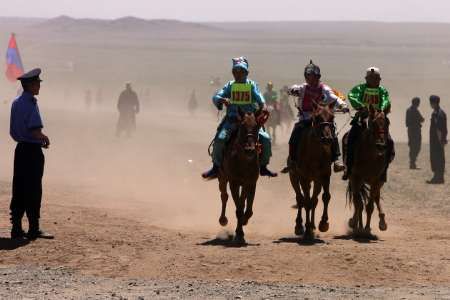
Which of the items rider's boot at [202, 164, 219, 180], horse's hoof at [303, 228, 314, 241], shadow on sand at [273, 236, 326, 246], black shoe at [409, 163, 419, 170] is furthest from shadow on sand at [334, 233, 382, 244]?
black shoe at [409, 163, 419, 170]

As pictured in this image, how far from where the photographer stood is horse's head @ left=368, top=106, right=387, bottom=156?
1422 centimetres

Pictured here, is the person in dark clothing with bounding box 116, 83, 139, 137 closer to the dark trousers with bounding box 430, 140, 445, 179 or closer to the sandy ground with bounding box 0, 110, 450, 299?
the sandy ground with bounding box 0, 110, 450, 299

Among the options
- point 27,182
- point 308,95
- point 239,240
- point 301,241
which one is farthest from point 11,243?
point 308,95

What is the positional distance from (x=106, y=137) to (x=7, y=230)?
20.7m

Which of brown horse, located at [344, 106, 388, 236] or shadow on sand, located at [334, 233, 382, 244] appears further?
shadow on sand, located at [334, 233, 382, 244]

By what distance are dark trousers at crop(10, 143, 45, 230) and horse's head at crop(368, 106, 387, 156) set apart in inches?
181

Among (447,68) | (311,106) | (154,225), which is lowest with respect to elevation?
(154,225)

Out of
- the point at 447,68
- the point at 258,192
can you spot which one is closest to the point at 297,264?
the point at 258,192

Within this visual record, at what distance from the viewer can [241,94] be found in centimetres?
1426

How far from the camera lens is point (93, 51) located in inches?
5915

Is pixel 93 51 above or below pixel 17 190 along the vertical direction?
above

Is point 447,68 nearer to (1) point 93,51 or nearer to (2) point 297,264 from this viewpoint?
(1) point 93,51

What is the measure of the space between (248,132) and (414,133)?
48.9ft

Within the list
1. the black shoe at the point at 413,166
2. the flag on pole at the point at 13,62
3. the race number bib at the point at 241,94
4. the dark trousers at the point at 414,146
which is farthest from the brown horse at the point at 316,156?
the flag on pole at the point at 13,62
